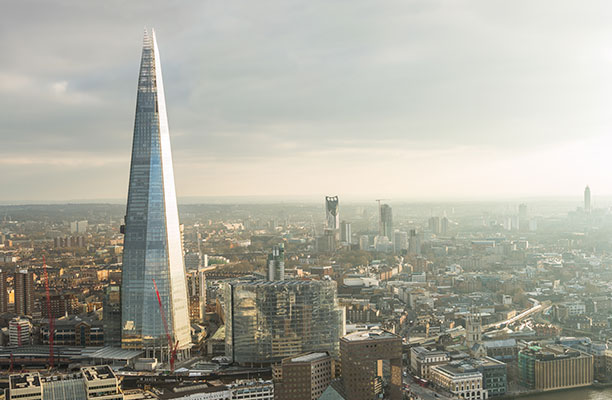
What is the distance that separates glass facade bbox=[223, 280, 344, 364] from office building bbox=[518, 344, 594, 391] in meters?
3.85

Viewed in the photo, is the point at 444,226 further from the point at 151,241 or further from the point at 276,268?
the point at 151,241

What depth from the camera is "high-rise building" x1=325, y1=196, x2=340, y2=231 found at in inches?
1013

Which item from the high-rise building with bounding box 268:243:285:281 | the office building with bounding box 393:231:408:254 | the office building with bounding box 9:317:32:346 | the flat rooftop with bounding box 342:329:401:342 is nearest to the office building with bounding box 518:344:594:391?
the flat rooftop with bounding box 342:329:401:342

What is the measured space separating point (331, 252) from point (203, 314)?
11.1m

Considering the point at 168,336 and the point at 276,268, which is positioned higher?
the point at 276,268

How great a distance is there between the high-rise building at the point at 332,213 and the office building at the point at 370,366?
14.1 metres

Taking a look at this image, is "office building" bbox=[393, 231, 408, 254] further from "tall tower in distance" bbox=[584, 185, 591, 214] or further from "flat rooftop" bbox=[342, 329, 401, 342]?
"flat rooftop" bbox=[342, 329, 401, 342]

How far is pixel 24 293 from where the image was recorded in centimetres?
1841

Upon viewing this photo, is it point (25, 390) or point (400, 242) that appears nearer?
point (25, 390)

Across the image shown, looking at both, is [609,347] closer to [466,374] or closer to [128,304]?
[466,374]

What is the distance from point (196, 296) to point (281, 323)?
6.14m

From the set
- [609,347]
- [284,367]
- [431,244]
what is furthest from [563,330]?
[431,244]

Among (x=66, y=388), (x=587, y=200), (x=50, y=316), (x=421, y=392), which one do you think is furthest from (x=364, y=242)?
(x=66, y=388)

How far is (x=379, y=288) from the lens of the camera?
22.9m
